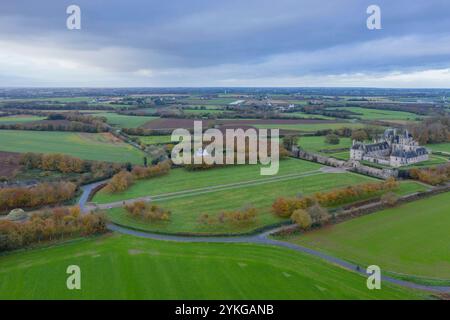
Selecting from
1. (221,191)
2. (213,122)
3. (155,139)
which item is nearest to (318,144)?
(213,122)

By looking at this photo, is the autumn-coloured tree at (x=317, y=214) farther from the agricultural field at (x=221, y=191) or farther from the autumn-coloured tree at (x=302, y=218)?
Answer: the agricultural field at (x=221, y=191)

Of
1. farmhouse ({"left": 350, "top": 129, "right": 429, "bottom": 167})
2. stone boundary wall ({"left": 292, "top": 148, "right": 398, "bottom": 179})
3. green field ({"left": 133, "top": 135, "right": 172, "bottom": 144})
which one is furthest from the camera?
green field ({"left": 133, "top": 135, "right": 172, "bottom": 144})

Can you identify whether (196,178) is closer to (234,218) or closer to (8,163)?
(234,218)

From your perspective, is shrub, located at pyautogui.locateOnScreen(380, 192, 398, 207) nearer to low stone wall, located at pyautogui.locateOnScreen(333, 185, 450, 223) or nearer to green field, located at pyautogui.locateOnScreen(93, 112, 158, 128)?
low stone wall, located at pyautogui.locateOnScreen(333, 185, 450, 223)

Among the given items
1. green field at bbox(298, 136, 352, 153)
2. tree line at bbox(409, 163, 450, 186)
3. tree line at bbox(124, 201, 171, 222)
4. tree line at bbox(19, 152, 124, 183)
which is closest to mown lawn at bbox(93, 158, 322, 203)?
tree line at bbox(124, 201, 171, 222)

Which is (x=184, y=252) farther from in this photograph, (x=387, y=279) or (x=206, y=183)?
(x=206, y=183)
